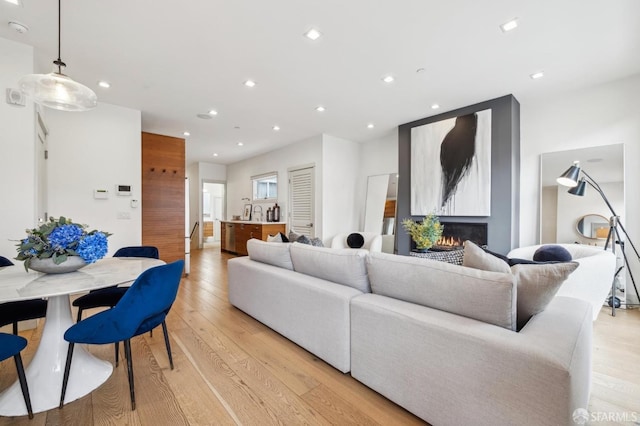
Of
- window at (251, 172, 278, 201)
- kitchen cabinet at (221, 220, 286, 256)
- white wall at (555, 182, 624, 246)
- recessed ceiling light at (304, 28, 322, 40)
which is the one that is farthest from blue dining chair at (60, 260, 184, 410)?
window at (251, 172, 278, 201)

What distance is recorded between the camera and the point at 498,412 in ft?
3.87

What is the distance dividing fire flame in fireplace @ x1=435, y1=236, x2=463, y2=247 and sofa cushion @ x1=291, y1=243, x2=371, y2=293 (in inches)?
116

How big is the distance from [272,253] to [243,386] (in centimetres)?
119

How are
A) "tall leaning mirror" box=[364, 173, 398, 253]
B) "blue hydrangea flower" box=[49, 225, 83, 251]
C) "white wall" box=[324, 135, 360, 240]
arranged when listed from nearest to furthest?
"blue hydrangea flower" box=[49, 225, 83, 251]
"tall leaning mirror" box=[364, 173, 398, 253]
"white wall" box=[324, 135, 360, 240]

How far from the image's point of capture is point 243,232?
277 inches

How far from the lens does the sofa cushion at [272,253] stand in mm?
2611

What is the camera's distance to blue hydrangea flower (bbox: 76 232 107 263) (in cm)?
172

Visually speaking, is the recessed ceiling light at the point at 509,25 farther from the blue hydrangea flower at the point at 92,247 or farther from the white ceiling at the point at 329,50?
the blue hydrangea flower at the point at 92,247

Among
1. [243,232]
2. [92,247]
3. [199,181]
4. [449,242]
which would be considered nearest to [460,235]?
[449,242]

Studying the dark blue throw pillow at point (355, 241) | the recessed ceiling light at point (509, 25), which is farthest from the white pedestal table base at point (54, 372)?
the recessed ceiling light at point (509, 25)

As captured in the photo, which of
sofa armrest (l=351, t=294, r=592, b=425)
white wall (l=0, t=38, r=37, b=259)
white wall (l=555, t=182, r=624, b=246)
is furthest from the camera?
white wall (l=555, t=182, r=624, b=246)

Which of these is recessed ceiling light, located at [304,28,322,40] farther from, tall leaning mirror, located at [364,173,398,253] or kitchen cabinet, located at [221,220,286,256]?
kitchen cabinet, located at [221,220,286,256]

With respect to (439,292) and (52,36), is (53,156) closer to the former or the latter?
(52,36)

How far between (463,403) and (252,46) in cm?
314
